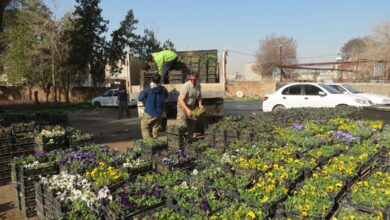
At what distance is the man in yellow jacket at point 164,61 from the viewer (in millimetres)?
11891

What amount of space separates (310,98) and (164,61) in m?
6.37

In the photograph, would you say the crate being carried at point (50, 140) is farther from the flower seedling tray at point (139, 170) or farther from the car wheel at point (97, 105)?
the car wheel at point (97, 105)

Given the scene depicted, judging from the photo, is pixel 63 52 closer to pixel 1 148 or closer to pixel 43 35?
pixel 43 35

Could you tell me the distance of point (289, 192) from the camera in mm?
4574

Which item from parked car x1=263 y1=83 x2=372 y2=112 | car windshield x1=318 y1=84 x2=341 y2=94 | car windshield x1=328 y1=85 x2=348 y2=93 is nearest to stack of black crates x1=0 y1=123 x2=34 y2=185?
parked car x1=263 y1=83 x2=372 y2=112

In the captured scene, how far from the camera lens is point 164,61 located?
1196 centimetres

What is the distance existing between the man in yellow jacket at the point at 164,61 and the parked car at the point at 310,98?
5460mm

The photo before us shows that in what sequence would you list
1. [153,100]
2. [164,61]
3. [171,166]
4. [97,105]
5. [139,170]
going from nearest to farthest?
[139,170] → [171,166] → [153,100] → [164,61] → [97,105]

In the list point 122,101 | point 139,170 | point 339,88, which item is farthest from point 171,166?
point 122,101

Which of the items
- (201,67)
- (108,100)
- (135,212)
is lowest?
(135,212)

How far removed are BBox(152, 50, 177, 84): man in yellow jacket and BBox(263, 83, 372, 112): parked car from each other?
5.46 m

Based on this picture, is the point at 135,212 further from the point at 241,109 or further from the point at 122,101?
Answer: the point at 241,109

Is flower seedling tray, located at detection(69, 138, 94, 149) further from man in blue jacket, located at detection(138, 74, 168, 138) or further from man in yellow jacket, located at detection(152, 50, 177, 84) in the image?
man in yellow jacket, located at detection(152, 50, 177, 84)

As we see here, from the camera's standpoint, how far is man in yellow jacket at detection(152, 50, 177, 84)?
468 inches
